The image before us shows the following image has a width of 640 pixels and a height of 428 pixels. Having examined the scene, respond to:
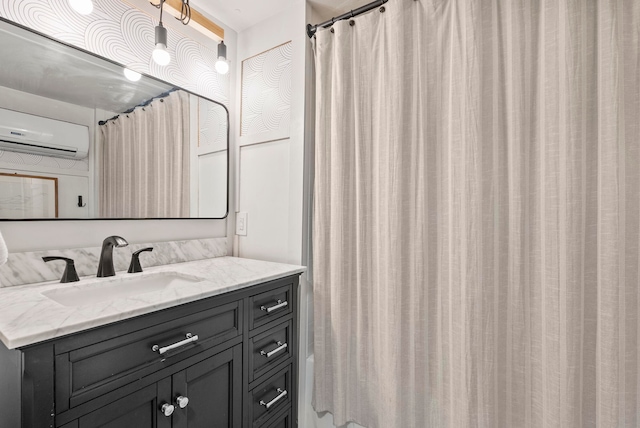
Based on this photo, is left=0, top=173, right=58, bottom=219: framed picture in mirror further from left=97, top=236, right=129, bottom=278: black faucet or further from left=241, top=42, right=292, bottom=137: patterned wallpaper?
left=241, top=42, right=292, bottom=137: patterned wallpaper

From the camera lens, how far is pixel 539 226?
108cm

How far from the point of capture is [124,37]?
1.40 meters

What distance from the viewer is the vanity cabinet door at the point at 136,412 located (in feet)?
2.59

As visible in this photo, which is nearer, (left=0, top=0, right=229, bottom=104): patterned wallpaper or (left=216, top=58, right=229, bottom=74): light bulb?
(left=0, top=0, right=229, bottom=104): patterned wallpaper

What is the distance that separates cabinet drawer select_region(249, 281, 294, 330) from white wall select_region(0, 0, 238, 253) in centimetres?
68

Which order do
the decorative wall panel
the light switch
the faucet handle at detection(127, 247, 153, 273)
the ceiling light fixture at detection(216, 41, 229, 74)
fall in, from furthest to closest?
the light switch < the decorative wall panel < the ceiling light fixture at detection(216, 41, 229, 74) < the faucet handle at detection(127, 247, 153, 273)

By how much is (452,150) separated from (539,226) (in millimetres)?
411

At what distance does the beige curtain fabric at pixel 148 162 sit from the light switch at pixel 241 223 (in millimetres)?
339

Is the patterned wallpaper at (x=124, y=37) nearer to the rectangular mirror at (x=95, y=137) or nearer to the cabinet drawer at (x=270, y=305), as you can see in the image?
the rectangular mirror at (x=95, y=137)

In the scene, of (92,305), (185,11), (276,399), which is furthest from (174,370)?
(185,11)

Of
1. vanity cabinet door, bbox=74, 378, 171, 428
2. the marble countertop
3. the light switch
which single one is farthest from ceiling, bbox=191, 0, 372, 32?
vanity cabinet door, bbox=74, 378, 171, 428

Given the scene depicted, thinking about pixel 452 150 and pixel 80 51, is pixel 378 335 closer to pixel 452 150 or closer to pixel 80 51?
pixel 452 150

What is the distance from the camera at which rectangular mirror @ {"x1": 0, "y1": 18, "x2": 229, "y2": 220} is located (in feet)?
3.65

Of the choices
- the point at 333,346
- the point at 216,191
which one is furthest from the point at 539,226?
the point at 216,191
